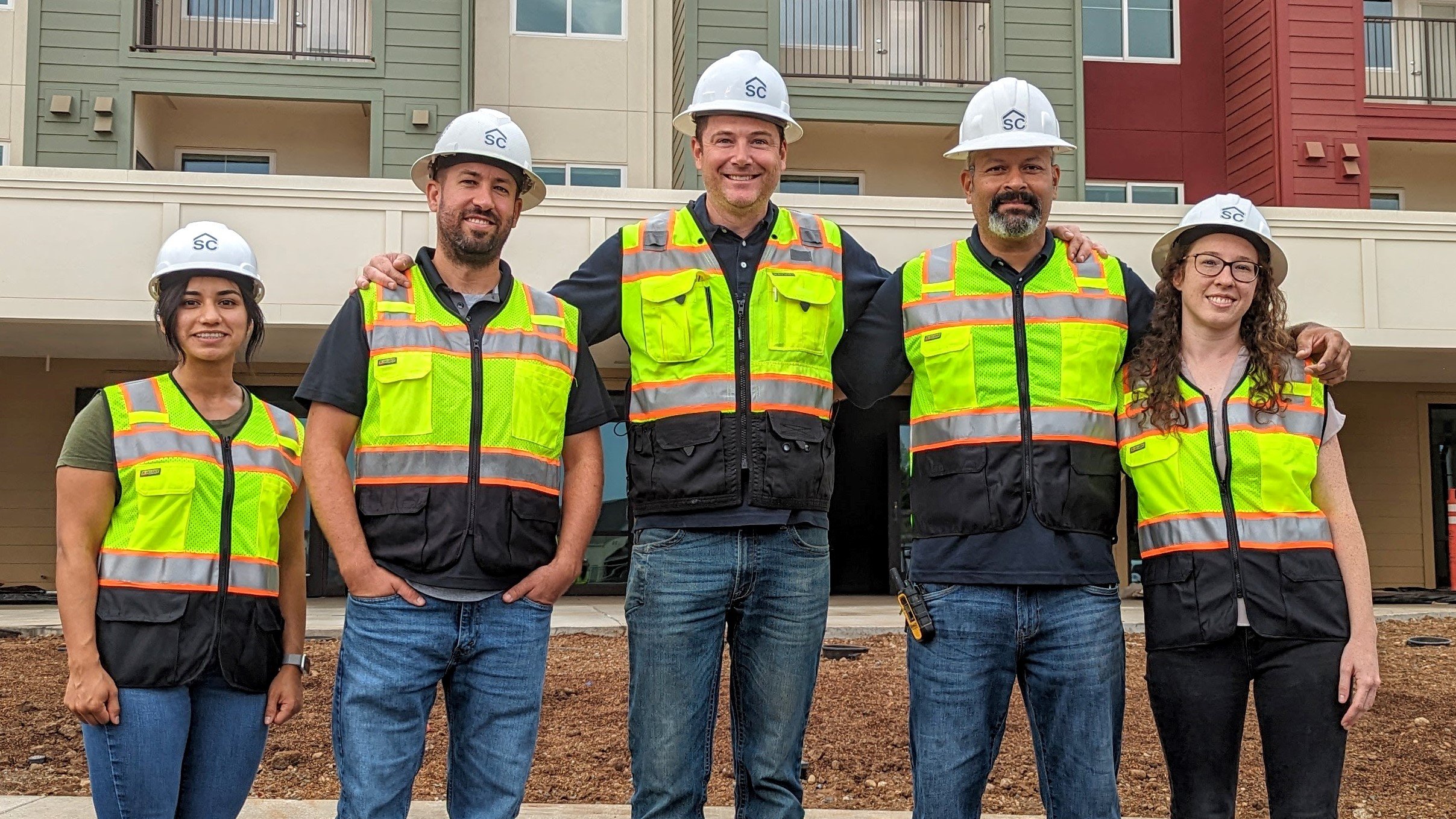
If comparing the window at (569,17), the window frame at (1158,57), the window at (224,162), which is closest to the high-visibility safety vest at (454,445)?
the window at (569,17)

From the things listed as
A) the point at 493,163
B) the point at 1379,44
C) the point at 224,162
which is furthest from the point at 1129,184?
the point at 493,163

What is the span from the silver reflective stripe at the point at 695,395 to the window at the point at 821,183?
14.1m

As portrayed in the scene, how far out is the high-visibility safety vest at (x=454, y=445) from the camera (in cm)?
342

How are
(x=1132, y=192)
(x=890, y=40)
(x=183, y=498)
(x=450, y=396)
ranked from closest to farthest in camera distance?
1. (x=183, y=498)
2. (x=450, y=396)
3. (x=890, y=40)
4. (x=1132, y=192)

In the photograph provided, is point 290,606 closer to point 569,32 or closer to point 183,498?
point 183,498

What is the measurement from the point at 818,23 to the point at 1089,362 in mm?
14390

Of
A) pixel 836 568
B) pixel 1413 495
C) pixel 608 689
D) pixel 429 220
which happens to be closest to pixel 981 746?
pixel 608 689

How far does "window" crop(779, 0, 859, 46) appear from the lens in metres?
17.2

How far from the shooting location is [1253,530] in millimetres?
3570

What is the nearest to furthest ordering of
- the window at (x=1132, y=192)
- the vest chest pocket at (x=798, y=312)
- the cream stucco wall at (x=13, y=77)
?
the vest chest pocket at (x=798, y=312)
the cream stucco wall at (x=13, y=77)
the window at (x=1132, y=192)

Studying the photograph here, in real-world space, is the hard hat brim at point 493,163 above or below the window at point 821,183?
below

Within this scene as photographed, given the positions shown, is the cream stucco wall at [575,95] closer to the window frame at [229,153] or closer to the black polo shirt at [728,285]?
the window frame at [229,153]

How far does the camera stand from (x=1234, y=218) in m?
3.80

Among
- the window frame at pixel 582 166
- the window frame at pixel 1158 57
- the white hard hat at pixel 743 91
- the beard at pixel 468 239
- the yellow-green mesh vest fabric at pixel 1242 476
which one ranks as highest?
the window frame at pixel 1158 57
